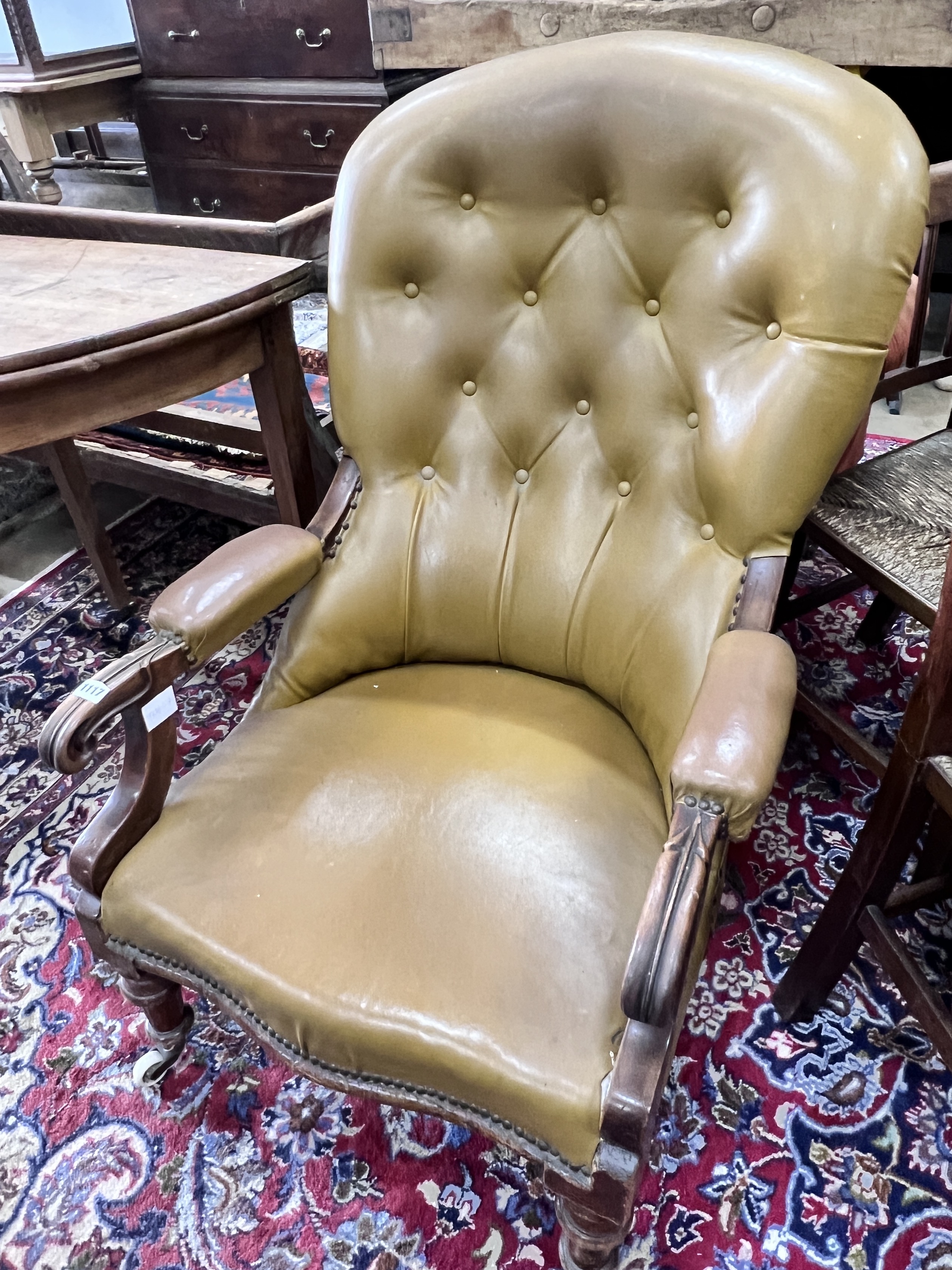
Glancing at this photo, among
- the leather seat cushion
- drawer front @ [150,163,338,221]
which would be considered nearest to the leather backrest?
the leather seat cushion

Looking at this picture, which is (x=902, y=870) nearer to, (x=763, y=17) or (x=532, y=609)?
(x=532, y=609)

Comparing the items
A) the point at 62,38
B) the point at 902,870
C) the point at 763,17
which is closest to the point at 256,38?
the point at 62,38

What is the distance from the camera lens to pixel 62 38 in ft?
8.36

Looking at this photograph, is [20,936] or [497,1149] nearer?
[497,1149]

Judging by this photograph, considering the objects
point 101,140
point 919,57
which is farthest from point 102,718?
point 101,140

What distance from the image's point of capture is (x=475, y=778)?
99 cm

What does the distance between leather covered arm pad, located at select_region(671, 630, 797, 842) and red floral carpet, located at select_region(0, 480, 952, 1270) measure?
1.96 feet

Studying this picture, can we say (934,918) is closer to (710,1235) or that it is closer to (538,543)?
(710,1235)

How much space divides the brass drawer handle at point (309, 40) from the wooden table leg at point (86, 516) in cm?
144

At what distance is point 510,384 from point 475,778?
49 cm

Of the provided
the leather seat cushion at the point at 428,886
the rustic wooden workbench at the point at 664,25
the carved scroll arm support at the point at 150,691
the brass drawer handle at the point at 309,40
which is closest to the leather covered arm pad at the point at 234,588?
the carved scroll arm support at the point at 150,691

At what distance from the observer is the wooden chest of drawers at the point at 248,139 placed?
8.20 feet

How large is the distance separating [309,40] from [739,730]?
2.54 metres

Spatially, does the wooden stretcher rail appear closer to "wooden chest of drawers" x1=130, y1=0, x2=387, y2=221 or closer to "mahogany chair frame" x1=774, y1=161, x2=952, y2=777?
"mahogany chair frame" x1=774, y1=161, x2=952, y2=777
